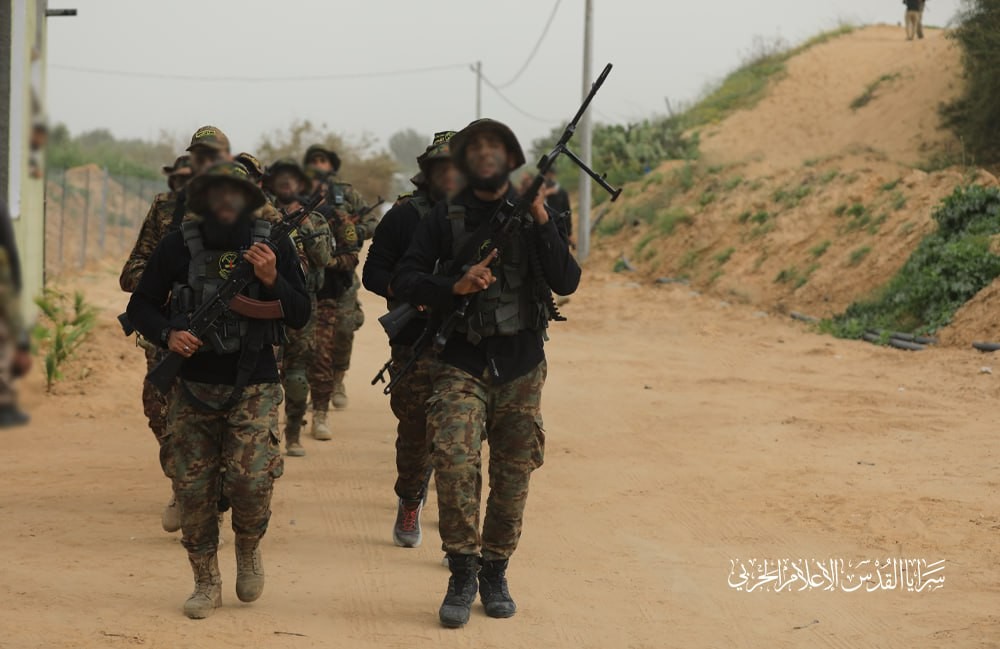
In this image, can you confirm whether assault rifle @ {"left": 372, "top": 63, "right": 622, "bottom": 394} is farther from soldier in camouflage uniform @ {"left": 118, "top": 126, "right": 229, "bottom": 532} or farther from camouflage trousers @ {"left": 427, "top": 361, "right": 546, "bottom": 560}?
soldier in camouflage uniform @ {"left": 118, "top": 126, "right": 229, "bottom": 532}

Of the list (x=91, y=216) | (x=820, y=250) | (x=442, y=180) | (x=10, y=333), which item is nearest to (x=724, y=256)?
(x=820, y=250)

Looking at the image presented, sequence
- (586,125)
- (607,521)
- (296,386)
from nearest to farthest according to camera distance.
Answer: (607,521), (296,386), (586,125)

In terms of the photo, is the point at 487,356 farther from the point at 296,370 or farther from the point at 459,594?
the point at 296,370

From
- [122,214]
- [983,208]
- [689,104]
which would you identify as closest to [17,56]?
[983,208]

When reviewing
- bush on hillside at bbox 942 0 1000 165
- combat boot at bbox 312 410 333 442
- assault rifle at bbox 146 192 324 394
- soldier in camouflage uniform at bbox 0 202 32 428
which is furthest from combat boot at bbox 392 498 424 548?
bush on hillside at bbox 942 0 1000 165

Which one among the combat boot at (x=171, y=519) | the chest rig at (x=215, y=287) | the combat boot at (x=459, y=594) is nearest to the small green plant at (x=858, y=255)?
the combat boot at (x=171, y=519)

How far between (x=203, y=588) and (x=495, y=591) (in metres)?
1.32

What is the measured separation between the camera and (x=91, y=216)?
2305cm

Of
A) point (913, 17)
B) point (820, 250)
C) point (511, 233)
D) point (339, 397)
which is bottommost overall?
point (339, 397)

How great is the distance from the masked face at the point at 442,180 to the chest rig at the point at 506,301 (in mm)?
1267

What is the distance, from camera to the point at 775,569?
682 centimetres

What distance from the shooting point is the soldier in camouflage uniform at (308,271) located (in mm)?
8719

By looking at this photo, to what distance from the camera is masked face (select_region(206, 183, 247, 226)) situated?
405 centimetres

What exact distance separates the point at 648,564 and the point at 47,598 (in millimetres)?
3040
